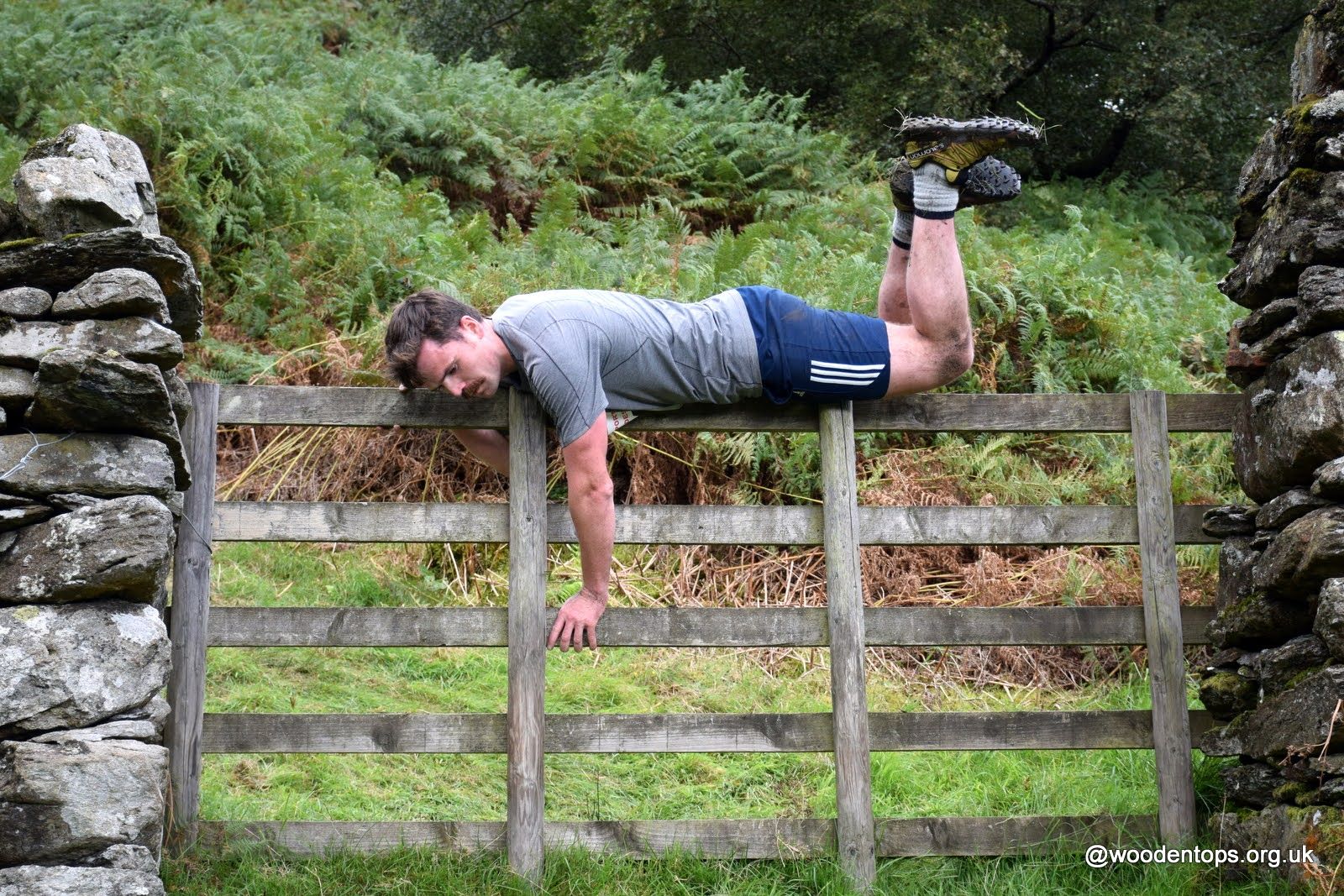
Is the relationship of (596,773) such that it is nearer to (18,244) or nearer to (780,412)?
(780,412)

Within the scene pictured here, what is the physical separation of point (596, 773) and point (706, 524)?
5.12 feet

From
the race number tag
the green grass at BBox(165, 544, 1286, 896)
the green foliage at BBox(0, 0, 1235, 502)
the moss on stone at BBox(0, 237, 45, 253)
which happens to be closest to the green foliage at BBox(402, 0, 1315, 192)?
the green foliage at BBox(0, 0, 1235, 502)

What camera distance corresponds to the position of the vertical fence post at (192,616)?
4.12 m

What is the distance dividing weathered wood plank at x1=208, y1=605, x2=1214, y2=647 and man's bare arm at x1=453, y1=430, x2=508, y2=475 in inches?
24.6

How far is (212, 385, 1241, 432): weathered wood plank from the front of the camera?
438cm

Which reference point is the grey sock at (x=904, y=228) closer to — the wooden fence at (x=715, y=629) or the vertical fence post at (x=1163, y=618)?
the wooden fence at (x=715, y=629)

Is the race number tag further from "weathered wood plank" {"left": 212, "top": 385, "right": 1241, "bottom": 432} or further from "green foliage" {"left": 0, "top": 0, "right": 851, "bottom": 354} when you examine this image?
"green foliage" {"left": 0, "top": 0, "right": 851, "bottom": 354}

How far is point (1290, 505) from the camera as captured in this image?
4047 mm

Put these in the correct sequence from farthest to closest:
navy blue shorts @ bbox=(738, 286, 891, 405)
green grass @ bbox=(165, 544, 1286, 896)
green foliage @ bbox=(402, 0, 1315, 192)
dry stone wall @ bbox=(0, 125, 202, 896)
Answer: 1. green foliage @ bbox=(402, 0, 1315, 192)
2. navy blue shorts @ bbox=(738, 286, 891, 405)
3. green grass @ bbox=(165, 544, 1286, 896)
4. dry stone wall @ bbox=(0, 125, 202, 896)

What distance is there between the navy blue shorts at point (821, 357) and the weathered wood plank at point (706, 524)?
0.46 metres

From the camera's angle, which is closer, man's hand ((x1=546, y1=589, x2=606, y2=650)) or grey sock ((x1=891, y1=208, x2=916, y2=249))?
man's hand ((x1=546, y1=589, x2=606, y2=650))

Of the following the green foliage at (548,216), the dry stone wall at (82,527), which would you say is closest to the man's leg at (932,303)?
the green foliage at (548,216)

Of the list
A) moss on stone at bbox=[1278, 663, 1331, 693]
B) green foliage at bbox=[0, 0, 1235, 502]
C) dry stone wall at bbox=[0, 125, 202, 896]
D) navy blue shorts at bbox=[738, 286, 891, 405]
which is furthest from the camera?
green foliage at bbox=[0, 0, 1235, 502]

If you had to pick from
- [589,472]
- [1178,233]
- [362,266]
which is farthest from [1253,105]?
[589,472]
